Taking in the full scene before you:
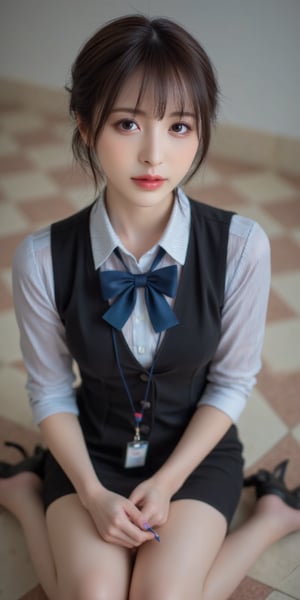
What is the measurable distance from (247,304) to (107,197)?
32cm

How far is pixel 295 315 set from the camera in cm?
219

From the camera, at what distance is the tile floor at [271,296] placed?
1.43 meters

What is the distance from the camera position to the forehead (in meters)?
1.02

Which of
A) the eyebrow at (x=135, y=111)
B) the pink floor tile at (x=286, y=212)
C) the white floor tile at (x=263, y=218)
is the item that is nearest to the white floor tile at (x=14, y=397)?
the eyebrow at (x=135, y=111)

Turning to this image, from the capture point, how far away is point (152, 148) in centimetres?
105

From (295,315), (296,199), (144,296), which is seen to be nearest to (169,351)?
(144,296)

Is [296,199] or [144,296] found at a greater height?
[144,296]

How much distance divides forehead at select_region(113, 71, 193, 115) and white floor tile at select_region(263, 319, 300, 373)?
1103 millimetres

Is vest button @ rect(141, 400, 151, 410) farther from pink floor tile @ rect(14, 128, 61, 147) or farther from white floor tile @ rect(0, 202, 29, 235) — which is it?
pink floor tile @ rect(14, 128, 61, 147)

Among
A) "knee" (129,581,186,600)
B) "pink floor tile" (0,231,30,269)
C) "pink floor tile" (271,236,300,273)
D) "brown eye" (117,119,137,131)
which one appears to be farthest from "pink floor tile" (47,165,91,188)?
"knee" (129,581,186,600)

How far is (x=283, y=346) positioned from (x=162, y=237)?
981 mm

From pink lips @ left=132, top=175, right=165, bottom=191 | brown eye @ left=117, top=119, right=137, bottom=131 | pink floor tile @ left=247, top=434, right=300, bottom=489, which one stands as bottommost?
pink floor tile @ left=247, top=434, right=300, bottom=489

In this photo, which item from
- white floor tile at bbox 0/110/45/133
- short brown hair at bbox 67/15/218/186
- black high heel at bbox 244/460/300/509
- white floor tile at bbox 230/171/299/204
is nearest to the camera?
short brown hair at bbox 67/15/218/186

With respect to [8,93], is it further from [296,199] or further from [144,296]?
[144,296]
